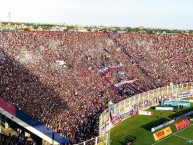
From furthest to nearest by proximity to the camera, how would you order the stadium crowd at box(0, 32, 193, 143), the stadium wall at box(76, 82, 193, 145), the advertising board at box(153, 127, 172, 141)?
the stadium wall at box(76, 82, 193, 145) → the advertising board at box(153, 127, 172, 141) → the stadium crowd at box(0, 32, 193, 143)

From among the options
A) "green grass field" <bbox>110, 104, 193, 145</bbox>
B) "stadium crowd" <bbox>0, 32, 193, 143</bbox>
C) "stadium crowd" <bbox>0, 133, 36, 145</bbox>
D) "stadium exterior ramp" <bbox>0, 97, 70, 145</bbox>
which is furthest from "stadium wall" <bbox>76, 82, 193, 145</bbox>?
"stadium crowd" <bbox>0, 133, 36, 145</bbox>

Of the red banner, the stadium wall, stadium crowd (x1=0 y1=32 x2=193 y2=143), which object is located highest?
stadium crowd (x1=0 y1=32 x2=193 y2=143)

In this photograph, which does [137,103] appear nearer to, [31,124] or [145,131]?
[145,131]

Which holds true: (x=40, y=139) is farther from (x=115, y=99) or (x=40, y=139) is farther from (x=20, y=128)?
(x=115, y=99)

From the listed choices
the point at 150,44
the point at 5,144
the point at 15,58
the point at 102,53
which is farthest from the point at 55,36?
the point at 5,144

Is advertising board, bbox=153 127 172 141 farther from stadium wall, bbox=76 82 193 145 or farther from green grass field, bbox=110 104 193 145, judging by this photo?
stadium wall, bbox=76 82 193 145

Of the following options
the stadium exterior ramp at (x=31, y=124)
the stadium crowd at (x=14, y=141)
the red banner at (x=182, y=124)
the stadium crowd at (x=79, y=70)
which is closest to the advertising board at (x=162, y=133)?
the red banner at (x=182, y=124)
